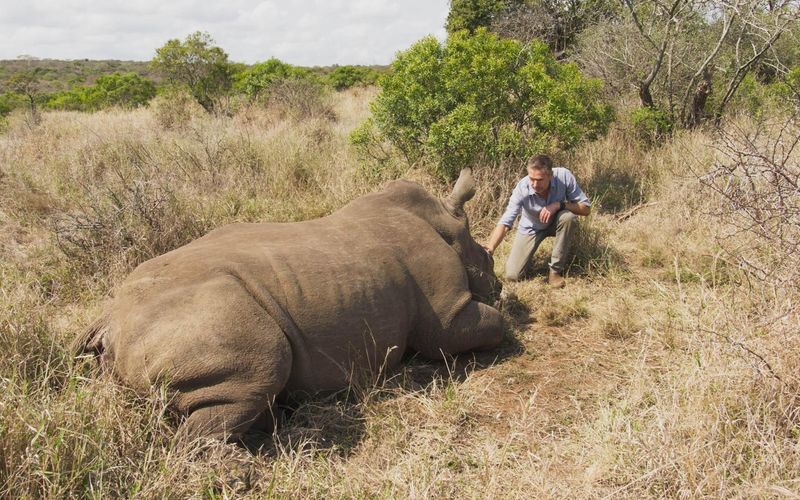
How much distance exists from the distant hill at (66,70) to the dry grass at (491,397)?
34.9 m

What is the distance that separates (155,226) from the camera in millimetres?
5336

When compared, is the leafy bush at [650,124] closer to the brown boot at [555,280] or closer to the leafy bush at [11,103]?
the brown boot at [555,280]

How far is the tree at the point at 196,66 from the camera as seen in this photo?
541 inches

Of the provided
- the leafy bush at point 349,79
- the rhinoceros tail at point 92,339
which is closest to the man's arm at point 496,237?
the rhinoceros tail at point 92,339

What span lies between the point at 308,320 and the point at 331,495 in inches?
37.3

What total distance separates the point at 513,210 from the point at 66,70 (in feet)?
200

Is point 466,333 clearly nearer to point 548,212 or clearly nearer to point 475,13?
point 548,212

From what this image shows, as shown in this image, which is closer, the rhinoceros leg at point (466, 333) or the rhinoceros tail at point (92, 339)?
the rhinoceros tail at point (92, 339)

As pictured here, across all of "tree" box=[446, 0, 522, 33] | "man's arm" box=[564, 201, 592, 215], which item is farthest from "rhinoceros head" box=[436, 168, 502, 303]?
"tree" box=[446, 0, 522, 33]

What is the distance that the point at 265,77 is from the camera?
14.5 meters

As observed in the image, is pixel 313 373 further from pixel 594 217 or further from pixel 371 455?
pixel 594 217

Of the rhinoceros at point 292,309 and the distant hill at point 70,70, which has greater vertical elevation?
the distant hill at point 70,70

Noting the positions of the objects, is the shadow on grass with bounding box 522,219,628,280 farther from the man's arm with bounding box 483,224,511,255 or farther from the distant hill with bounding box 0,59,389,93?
the distant hill with bounding box 0,59,389,93

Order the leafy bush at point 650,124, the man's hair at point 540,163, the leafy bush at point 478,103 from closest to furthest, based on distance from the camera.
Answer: the man's hair at point 540,163
the leafy bush at point 478,103
the leafy bush at point 650,124
